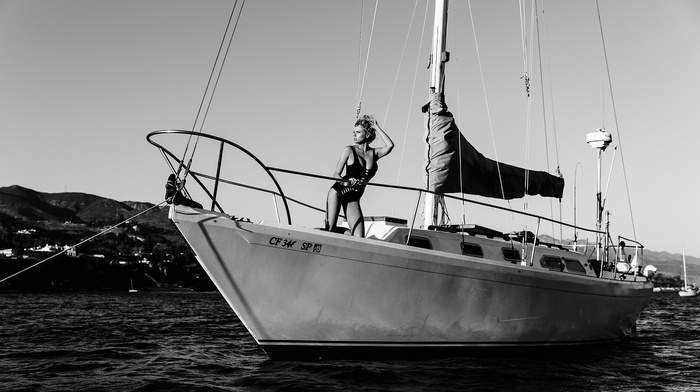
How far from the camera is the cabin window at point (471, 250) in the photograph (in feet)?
36.3

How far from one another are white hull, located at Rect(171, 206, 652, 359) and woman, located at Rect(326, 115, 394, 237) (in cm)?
77

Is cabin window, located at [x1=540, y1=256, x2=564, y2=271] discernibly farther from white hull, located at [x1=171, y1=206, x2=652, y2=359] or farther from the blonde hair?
the blonde hair

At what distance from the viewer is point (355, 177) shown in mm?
9898

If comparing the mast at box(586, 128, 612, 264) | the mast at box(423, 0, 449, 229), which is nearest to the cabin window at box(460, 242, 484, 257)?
the mast at box(423, 0, 449, 229)

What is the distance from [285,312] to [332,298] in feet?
2.40

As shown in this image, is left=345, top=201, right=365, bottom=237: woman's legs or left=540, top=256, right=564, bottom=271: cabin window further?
left=540, top=256, right=564, bottom=271: cabin window

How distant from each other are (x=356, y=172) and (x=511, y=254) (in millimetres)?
3834

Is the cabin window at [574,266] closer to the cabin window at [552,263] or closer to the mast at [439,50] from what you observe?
the cabin window at [552,263]

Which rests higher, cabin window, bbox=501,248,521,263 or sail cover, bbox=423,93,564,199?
sail cover, bbox=423,93,564,199

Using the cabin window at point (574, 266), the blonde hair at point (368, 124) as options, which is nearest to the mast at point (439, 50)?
the blonde hair at point (368, 124)

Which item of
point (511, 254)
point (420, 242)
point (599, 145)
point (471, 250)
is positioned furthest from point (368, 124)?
point (599, 145)

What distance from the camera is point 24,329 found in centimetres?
1530

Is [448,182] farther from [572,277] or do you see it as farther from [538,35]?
[538,35]

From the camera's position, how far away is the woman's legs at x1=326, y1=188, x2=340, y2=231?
393 inches
